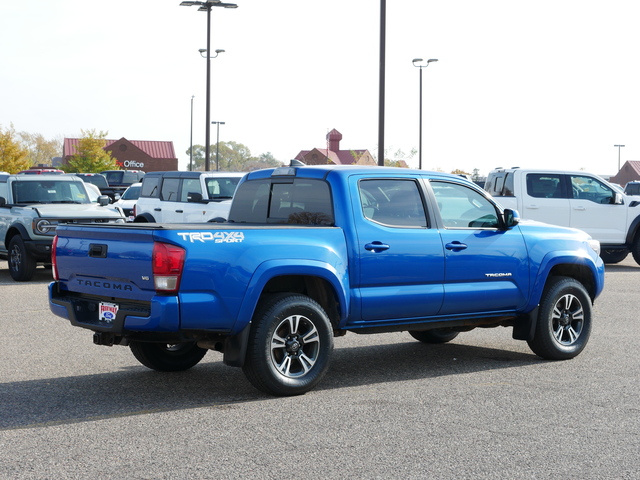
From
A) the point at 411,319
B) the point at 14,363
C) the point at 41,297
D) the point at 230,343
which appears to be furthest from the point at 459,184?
the point at 41,297

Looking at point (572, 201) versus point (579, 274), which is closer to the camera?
point (579, 274)

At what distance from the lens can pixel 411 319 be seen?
790 centimetres

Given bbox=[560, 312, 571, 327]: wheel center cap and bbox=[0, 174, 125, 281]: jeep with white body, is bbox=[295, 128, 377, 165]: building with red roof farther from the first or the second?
bbox=[560, 312, 571, 327]: wheel center cap

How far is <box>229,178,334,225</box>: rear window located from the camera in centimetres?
779

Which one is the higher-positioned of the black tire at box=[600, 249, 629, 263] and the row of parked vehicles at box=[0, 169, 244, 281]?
the row of parked vehicles at box=[0, 169, 244, 281]

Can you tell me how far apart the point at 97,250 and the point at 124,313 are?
637mm

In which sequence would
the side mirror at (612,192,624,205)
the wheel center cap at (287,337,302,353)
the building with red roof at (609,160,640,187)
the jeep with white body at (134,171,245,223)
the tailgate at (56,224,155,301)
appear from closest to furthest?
the tailgate at (56,224,155,301), the wheel center cap at (287,337,302,353), the jeep with white body at (134,171,245,223), the side mirror at (612,192,624,205), the building with red roof at (609,160,640,187)

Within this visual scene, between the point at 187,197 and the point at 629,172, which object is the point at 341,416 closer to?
the point at 187,197

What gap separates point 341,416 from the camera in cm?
649

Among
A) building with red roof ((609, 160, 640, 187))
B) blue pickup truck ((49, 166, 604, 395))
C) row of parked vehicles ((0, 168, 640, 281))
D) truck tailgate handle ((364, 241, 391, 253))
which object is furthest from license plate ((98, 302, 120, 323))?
building with red roof ((609, 160, 640, 187))

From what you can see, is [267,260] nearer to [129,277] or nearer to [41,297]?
[129,277]

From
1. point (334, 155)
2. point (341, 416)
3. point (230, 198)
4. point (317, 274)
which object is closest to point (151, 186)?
point (230, 198)

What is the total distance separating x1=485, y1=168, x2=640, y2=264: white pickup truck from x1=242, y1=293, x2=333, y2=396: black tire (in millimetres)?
13139

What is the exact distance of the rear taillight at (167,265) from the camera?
6.50m
